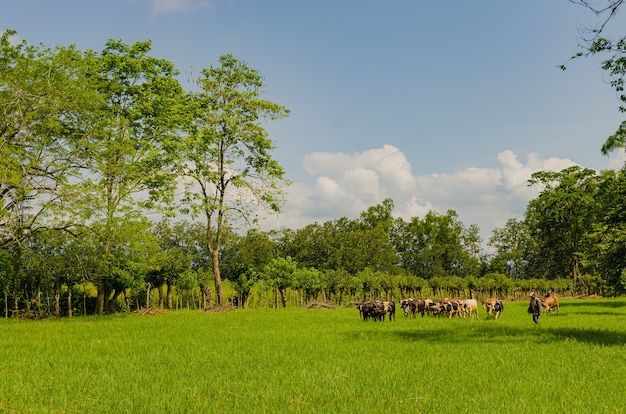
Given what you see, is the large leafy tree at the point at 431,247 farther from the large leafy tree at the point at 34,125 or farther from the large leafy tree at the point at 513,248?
the large leafy tree at the point at 34,125

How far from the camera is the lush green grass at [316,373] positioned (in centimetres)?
796

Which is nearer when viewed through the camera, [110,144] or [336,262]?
[110,144]

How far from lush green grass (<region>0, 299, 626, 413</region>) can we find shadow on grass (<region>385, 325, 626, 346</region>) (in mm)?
74

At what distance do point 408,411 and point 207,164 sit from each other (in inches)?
1265

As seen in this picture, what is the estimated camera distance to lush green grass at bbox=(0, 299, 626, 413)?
313 inches

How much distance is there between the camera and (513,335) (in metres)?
18.1

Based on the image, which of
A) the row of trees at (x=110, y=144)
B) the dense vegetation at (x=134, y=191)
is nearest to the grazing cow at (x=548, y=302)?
the dense vegetation at (x=134, y=191)

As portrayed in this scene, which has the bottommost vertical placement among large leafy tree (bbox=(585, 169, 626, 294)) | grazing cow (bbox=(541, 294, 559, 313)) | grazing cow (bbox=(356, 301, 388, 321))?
grazing cow (bbox=(541, 294, 559, 313))

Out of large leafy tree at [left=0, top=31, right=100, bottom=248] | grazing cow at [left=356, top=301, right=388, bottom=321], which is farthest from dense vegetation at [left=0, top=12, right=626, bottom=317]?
grazing cow at [left=356, top=301, right=388, bottom=321]

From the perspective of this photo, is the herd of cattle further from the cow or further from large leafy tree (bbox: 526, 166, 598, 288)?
Answer: large leafy tree (bbox: 526, 166, 598, 288)

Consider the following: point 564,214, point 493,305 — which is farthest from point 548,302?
point 564,214

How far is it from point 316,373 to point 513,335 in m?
11.0

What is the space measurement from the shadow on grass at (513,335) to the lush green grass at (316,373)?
0.07 metres

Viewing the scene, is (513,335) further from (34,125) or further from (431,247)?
(431,247)
